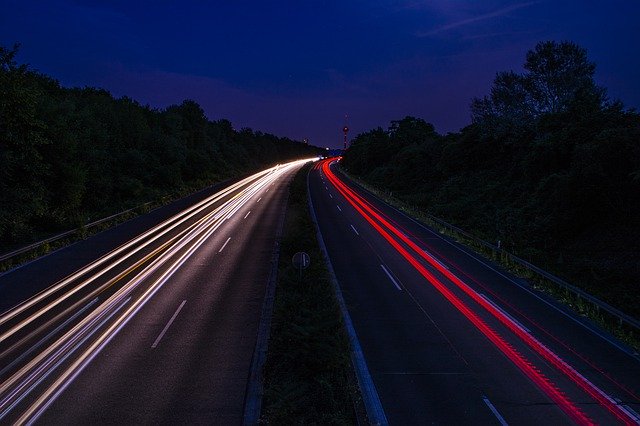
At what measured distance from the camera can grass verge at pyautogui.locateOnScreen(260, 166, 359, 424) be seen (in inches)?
336

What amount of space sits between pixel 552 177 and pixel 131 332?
98.2ft

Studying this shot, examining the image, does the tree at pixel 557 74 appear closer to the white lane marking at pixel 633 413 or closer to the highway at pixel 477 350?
the highway at pixel 477 350

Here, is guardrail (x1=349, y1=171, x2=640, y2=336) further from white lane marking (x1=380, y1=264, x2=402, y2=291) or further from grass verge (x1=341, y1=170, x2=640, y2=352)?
white lane marking (x1=380, y1=264, x2=402, y2=291)

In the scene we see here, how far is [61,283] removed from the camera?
1683cm

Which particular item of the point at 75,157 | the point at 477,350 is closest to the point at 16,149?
the point at 75,157

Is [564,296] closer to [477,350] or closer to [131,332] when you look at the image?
[477,350]

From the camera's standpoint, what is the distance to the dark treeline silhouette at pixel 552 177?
2283 cm

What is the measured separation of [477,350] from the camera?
12164 millimetres

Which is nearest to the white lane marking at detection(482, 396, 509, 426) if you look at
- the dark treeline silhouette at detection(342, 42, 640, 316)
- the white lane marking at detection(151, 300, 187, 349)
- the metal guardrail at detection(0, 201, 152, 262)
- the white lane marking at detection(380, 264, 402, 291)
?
the white lane marking at detection(380, 264, 402, 291)

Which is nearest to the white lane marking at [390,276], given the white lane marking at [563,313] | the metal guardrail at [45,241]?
the white lane marking at [563,313]

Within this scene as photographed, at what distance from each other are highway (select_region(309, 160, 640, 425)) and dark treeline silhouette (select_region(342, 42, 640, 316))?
14.9 feet

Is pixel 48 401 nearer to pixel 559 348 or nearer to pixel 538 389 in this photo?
pixel 538 389

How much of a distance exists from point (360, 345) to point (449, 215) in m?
29.6

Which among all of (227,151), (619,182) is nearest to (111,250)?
(619,182)
